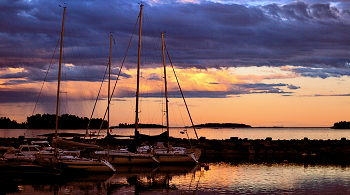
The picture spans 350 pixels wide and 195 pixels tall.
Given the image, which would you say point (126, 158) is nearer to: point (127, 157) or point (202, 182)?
point (127, 157)

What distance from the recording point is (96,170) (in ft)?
117

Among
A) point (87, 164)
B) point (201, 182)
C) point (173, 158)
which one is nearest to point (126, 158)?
point (173, 158)

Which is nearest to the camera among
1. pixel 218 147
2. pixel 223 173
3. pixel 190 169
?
pixel 223 173

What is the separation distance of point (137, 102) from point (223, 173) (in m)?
11.4

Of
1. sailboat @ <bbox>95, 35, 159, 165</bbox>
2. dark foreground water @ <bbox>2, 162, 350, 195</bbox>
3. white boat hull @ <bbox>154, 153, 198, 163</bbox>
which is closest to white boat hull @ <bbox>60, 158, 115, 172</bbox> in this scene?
dark foreground water @ <bbox>2, 162, 350, 195</bbox>

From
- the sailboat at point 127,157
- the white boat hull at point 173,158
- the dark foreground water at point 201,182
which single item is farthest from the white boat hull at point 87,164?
the white boat hull at point 173,158

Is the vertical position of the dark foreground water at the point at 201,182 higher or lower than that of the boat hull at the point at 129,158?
lower

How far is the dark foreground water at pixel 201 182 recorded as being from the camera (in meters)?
28.4

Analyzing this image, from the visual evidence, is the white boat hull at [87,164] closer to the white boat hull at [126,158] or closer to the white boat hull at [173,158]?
the white boat hull at [126,158]

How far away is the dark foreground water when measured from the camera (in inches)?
1119

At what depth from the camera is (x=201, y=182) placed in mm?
32312

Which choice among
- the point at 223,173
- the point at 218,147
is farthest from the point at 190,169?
the point at 218,147

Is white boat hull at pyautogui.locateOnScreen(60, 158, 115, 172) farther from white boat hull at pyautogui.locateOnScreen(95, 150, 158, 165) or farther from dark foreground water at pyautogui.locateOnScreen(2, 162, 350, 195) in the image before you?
white boat hull at pyautogui.locateOnScreen(95, 150, 158, 165)

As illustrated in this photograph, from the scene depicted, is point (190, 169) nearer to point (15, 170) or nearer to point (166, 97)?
point (166, 97)
